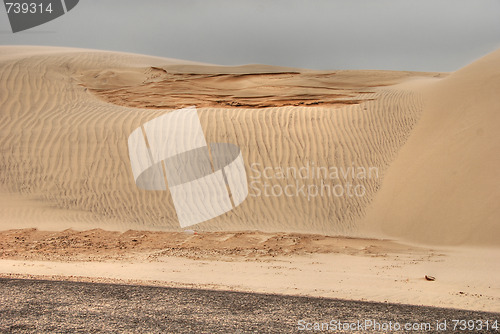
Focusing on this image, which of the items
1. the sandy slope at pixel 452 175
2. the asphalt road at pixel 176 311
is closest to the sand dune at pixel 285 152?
the sandy slope at pixel 452 175

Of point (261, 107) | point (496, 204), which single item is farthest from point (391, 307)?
point (261, 107)

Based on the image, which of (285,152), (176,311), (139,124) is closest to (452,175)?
(285,152)

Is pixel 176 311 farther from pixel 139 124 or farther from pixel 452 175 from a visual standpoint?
pixel 139 124

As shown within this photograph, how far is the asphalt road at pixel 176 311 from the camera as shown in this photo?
554 cm

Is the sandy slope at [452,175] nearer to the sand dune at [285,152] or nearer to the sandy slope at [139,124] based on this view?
the sand dune at [285,152]

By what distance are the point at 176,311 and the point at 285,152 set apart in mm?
9714

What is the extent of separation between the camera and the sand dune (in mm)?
12773

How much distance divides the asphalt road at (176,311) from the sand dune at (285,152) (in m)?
5.73

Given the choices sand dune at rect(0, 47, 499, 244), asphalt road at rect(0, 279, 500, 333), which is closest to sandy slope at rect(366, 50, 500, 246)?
sand dune at rect(0, 47, 499, 244)

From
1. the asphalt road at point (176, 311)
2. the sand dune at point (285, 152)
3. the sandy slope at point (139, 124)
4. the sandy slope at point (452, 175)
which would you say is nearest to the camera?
the asphalt road at point (176, 311)

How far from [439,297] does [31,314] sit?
5629mm

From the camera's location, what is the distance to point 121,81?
22.1 m

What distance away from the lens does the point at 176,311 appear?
613 cm

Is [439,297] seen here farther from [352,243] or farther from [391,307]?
[352,243]
